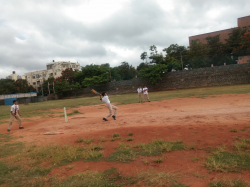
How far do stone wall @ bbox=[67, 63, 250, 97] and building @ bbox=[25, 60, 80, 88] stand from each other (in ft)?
106

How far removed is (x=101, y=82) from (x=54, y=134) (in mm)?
35425

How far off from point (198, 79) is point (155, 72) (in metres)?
8.06

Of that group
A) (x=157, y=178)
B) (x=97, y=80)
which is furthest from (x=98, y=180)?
(x=97, y=80)

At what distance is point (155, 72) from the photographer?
116ft

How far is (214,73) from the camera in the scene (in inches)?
1207

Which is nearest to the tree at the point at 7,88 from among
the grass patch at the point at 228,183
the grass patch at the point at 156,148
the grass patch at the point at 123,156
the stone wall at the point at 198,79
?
the stone wall at the point at 198,79

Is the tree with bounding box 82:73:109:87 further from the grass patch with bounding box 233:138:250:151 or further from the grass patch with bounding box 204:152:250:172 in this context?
the grass patch with bounding box 204:152:250:172

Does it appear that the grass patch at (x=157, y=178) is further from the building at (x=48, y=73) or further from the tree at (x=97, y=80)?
the building at (x=48, y=73)

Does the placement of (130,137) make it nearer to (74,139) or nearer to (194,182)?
(74,139)

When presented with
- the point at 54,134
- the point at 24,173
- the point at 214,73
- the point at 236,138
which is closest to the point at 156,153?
the point at 236,138

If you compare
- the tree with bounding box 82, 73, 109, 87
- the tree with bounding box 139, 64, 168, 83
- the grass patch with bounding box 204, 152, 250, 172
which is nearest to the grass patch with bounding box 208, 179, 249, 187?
the grass patch with bounding box 204, 152, 250, 172

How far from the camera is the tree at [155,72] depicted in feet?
115

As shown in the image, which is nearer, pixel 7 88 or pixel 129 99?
pixel 129 99

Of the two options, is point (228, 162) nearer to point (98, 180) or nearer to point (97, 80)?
point (98, 180)
